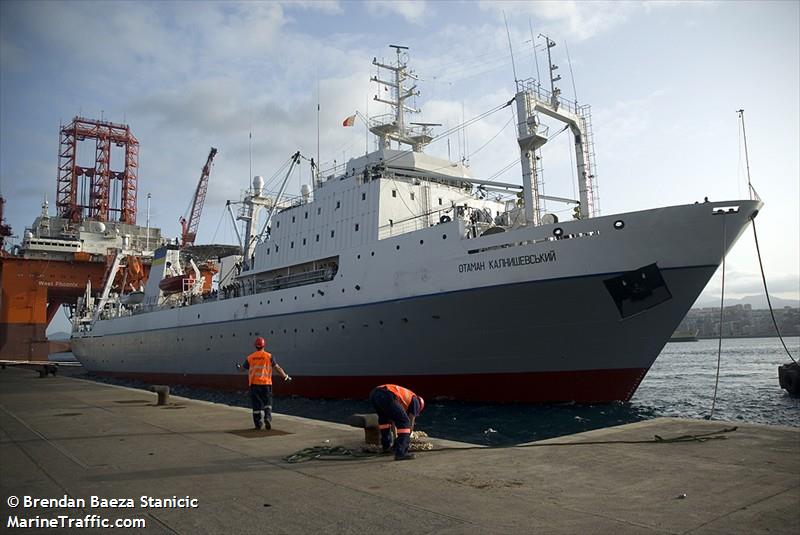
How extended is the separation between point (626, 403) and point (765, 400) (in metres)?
9.06

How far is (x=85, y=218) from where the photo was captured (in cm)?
5897

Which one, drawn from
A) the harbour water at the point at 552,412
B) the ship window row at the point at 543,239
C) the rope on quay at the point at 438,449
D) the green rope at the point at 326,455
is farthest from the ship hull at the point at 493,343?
the green rope at the point at 326,455

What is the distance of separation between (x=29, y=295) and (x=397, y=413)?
53.1 m

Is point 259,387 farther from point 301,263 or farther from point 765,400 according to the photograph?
point 765,400

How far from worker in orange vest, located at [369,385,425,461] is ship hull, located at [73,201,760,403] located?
8.42 m

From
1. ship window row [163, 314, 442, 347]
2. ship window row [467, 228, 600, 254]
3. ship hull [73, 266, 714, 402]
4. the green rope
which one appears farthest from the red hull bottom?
the green rope

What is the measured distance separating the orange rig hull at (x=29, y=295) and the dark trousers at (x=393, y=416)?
51676mm

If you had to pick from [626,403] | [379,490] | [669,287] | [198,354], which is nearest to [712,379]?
[626,403]

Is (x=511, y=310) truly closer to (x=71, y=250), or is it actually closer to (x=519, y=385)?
(x=519, y=385)

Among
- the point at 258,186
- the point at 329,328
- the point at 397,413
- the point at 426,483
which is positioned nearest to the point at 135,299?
the point at 258,186

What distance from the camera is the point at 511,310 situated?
46.6 feet

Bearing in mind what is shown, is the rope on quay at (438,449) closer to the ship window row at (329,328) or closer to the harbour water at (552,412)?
the harbour water at (552,412)

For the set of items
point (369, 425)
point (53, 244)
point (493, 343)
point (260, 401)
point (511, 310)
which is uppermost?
point (53, 244)

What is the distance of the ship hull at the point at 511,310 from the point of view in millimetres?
13070
